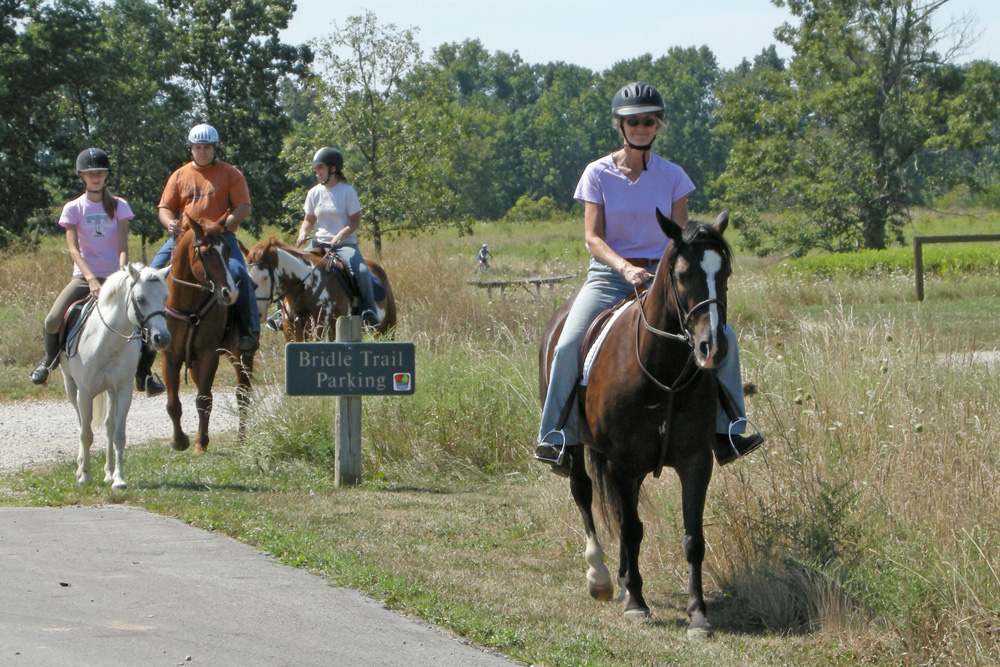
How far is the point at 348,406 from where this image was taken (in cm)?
1041

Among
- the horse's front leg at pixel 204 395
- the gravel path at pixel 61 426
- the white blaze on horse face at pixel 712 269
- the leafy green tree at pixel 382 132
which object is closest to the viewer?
the white blaze on horse face at pixel 712 269

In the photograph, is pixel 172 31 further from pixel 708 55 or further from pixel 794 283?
pixel 708 55

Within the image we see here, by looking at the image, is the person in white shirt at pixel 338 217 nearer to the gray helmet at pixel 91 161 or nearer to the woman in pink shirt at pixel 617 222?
→ the gray helmet at pixel 91 161

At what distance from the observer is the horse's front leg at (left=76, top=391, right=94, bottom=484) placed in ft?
32.5

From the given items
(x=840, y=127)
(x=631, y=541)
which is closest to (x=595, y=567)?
(x=631, y=541)

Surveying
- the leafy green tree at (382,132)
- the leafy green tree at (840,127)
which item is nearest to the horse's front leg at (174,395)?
the leafy green tree at (382,132)

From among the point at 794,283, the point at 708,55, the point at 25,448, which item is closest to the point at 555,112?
the point at 708,55

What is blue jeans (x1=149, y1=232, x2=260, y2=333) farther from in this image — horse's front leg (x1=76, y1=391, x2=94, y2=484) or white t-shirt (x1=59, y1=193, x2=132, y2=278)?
horse's front leg (x1=76, y1=391, x2=94, y2=484)

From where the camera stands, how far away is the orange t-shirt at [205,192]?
1201 centimetres

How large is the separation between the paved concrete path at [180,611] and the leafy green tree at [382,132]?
916 inches

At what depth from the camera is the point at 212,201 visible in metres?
12.0

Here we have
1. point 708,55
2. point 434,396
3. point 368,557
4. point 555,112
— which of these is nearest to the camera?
point 368,557

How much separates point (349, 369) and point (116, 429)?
1.94 meters

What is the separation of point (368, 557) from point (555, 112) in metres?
113
